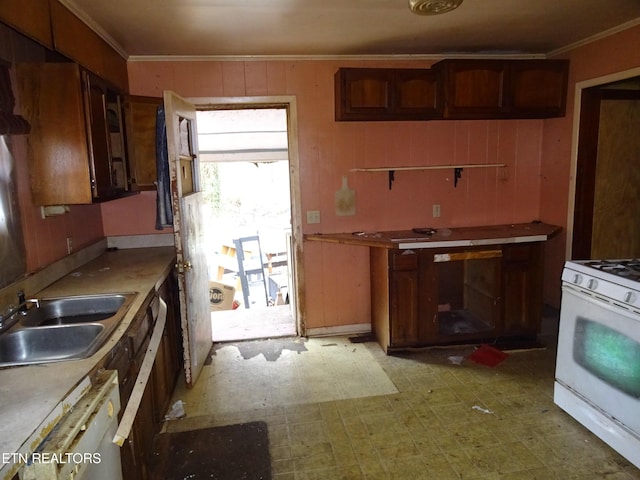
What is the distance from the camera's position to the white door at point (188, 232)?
2.60 meters

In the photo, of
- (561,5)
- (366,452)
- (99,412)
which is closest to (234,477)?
(366,452)

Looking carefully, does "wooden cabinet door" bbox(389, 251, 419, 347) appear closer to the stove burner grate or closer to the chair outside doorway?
the stove burner grate

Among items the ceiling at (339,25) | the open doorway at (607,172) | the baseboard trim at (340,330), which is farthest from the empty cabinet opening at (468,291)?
the ceiling at (339,25)

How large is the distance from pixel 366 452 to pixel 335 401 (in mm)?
517

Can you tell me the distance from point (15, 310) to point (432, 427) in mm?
2188

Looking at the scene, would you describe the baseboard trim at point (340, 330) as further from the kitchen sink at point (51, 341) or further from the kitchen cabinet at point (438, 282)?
the kitchen sink at point (51, 341)

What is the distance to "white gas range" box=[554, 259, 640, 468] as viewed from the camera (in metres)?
1.98

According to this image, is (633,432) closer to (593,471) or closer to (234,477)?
(593,471)

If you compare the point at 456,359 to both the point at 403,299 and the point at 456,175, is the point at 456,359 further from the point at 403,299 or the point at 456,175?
the point at 456,175

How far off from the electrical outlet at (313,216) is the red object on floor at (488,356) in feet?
5.28

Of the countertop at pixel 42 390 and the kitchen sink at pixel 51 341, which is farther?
the kitchen sink at pixel 51 341

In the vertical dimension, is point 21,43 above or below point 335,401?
above

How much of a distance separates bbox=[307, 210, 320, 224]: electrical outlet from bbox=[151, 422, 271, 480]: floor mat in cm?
167

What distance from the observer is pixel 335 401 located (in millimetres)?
2732
